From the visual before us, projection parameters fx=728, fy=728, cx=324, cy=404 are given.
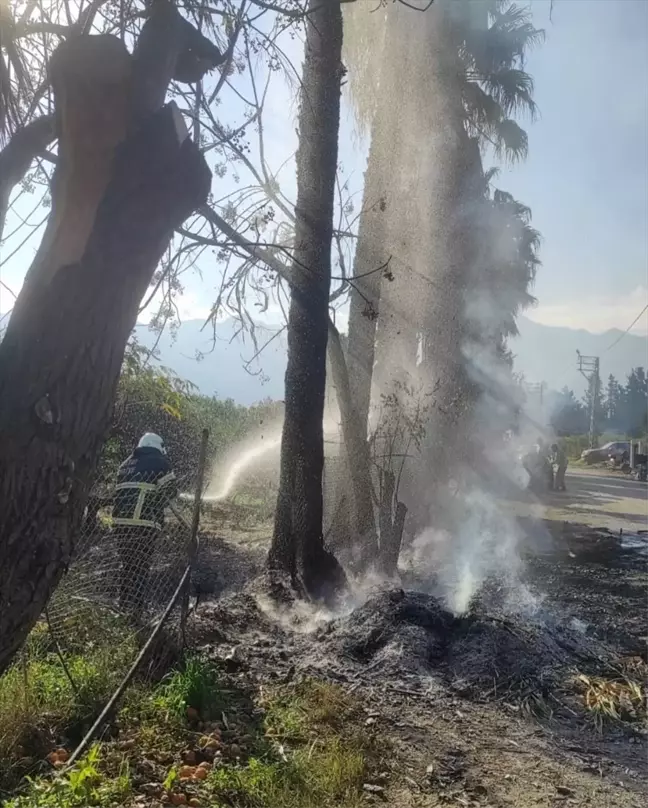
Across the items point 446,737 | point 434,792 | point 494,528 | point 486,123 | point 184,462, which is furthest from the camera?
point 486,123

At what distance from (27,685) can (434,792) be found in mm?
2053

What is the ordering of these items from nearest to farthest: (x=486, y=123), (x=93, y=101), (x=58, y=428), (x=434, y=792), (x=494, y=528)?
(x=58, y=428)
(x=93, y=101)
(x=434, y=792)
(x=494, y=528)
(x=486, y=123)

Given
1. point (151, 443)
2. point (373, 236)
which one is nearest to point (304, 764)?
point (151, 443)

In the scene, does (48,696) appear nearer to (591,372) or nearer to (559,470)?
(559,470)

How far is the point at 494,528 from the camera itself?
1266 centimetres

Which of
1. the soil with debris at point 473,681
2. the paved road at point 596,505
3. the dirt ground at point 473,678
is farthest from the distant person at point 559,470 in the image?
the soil with debris at point 473,681

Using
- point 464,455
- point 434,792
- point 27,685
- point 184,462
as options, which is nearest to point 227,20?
point 27,685

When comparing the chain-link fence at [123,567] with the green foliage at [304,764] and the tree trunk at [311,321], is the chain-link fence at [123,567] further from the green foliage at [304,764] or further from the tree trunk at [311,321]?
the tree trunk at [311,321]

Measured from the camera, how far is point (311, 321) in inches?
284

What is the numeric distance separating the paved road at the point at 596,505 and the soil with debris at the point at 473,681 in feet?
26.2

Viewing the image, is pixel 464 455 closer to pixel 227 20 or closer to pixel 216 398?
pixel 216 398

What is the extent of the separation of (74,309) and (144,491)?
3626mm

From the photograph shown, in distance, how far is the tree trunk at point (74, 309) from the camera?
197 centimetres

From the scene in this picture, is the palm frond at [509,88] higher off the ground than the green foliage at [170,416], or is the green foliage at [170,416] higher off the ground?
the palm frond at [509,88]
